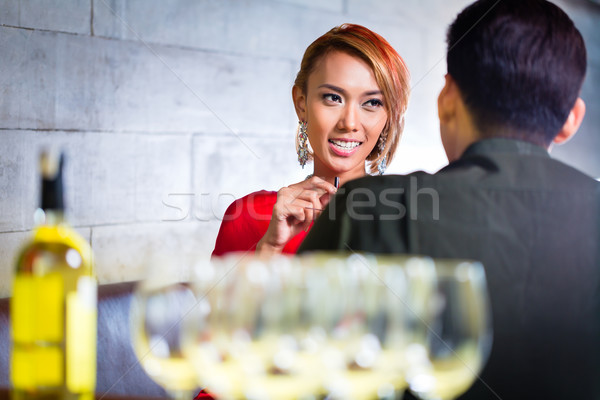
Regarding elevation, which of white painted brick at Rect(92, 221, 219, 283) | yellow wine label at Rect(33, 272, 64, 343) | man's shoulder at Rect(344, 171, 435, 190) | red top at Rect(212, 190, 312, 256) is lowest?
white painted brick at Rect(92, 221, 219, 283)

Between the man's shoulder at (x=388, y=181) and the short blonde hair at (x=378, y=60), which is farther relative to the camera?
the short blonde hair at (x=378, y=60)

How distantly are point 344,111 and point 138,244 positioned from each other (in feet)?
2.97

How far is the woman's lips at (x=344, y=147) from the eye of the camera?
175 cm

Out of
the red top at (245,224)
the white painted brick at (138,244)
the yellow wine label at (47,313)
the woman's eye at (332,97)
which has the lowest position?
the white painted brick at (138,244)

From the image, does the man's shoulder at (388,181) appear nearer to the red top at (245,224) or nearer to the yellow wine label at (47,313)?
the yellow wine label at (47,313)

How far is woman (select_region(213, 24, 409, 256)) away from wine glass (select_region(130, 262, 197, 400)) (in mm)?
1059

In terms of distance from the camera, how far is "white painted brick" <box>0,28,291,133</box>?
1.88 m

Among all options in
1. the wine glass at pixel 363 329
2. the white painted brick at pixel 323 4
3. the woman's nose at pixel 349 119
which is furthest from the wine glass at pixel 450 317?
the white painted brick at pixel 323 4

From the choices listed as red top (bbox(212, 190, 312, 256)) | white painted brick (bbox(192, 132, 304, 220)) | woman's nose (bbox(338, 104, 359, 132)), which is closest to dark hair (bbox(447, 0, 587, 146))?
woman's nose (bbox(338, 104, 359, 132))

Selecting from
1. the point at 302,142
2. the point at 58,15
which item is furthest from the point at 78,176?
the point at 302,142

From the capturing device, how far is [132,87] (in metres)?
2.13

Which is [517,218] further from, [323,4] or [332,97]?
[323,4]

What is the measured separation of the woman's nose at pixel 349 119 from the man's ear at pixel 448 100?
0.76 metres

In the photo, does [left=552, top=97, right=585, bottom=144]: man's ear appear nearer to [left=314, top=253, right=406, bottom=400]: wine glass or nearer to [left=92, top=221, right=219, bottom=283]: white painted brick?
[left=314, top=253, right=406, bottom=400]: wine glass
